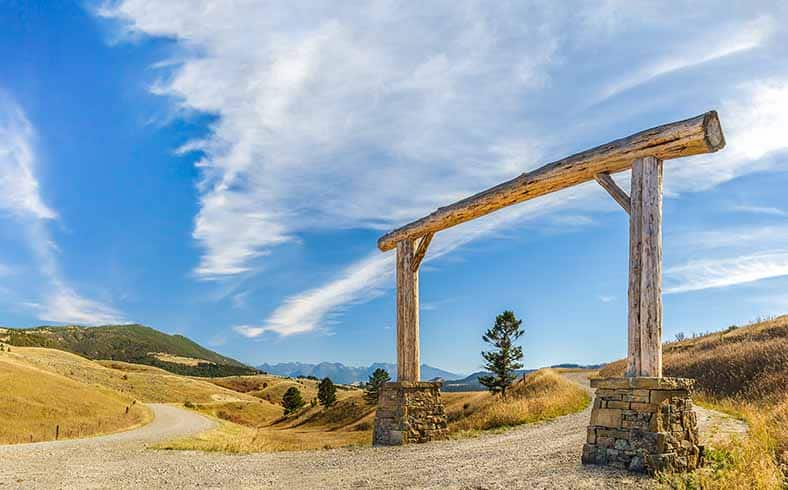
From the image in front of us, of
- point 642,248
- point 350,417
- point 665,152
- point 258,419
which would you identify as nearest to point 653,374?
point 642,248

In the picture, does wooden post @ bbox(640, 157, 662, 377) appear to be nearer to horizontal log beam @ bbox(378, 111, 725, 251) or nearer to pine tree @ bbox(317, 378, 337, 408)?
horizontal log beam @ bbox(378, 111, 725, 251)

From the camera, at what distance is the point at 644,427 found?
8320 millimetres

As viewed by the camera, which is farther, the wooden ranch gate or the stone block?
the wooden ranch gate

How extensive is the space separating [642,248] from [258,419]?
59.3 metres

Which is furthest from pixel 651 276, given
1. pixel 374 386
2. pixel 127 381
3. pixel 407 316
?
pixel 127 381

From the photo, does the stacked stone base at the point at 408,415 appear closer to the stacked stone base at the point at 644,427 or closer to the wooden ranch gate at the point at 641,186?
the wooden ranch gate at the point at 641,186

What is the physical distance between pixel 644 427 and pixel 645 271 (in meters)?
2.37

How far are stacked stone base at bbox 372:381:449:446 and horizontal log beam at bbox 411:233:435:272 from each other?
3058 millimetres

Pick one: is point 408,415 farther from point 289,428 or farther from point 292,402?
point 292,402

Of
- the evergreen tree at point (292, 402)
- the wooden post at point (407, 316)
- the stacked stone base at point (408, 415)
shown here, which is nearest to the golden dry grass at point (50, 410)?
the stacked stone base at point (408, 415)

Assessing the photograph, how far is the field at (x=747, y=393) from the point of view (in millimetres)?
7086

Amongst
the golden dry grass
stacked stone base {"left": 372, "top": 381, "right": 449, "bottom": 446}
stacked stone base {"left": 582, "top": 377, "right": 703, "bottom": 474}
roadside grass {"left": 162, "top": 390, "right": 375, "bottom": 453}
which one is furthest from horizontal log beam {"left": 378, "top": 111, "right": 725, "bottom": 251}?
the golden dry grass

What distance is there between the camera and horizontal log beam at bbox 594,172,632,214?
9508mm

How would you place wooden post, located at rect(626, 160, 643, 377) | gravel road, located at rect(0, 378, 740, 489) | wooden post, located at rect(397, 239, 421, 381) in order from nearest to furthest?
gravel road, located at rect(0, 378, 740, 489), wooden post, located at rect(626, 160, 643, 377), wooden post, located at rect(397, 239, 421, 381)
